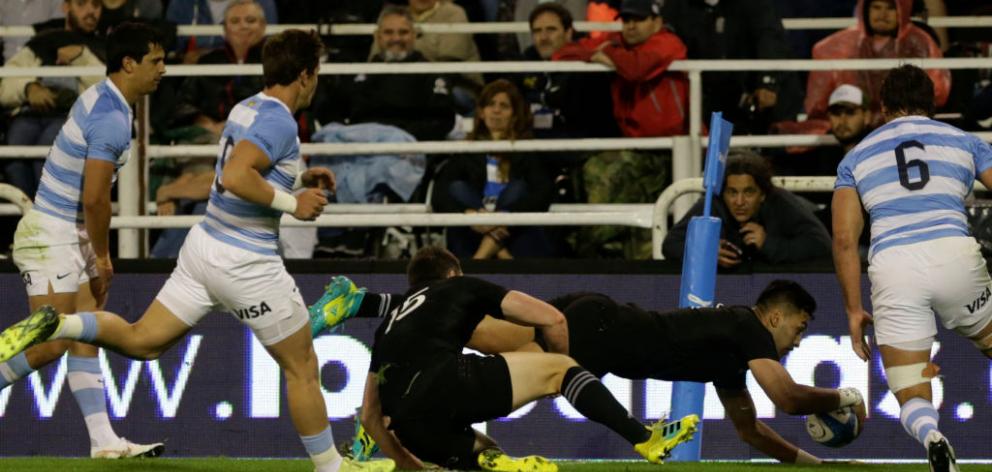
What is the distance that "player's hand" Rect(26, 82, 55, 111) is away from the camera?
12586 mm

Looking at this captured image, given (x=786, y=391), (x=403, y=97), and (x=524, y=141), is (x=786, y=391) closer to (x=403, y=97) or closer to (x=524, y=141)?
(x=524, y=141)

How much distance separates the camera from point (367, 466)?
831 centimetres

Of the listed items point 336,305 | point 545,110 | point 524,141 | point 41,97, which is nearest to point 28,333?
point 336,305

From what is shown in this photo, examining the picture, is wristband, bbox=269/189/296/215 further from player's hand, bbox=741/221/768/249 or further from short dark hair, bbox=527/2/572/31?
short dark hair, bbox=527/2/572/31

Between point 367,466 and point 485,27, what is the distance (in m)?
5.77

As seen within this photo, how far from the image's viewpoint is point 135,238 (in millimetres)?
12109

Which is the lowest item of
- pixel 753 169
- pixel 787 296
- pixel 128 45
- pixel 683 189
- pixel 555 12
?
pixel 787 296

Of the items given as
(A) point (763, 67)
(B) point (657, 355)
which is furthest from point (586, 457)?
(A) point (763, 67)

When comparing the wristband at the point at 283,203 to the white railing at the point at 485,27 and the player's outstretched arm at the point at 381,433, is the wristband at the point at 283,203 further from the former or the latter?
the white railing at the point at 485,27

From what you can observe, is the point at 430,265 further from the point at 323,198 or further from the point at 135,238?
the point at 135,238

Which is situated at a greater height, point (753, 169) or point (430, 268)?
point (753, 169)

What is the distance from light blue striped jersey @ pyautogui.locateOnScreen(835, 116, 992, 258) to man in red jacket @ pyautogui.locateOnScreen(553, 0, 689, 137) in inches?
129

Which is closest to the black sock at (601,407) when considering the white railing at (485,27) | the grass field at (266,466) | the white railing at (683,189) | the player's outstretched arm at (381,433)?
the grass field at (266,466)

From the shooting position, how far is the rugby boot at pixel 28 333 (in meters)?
8.27
